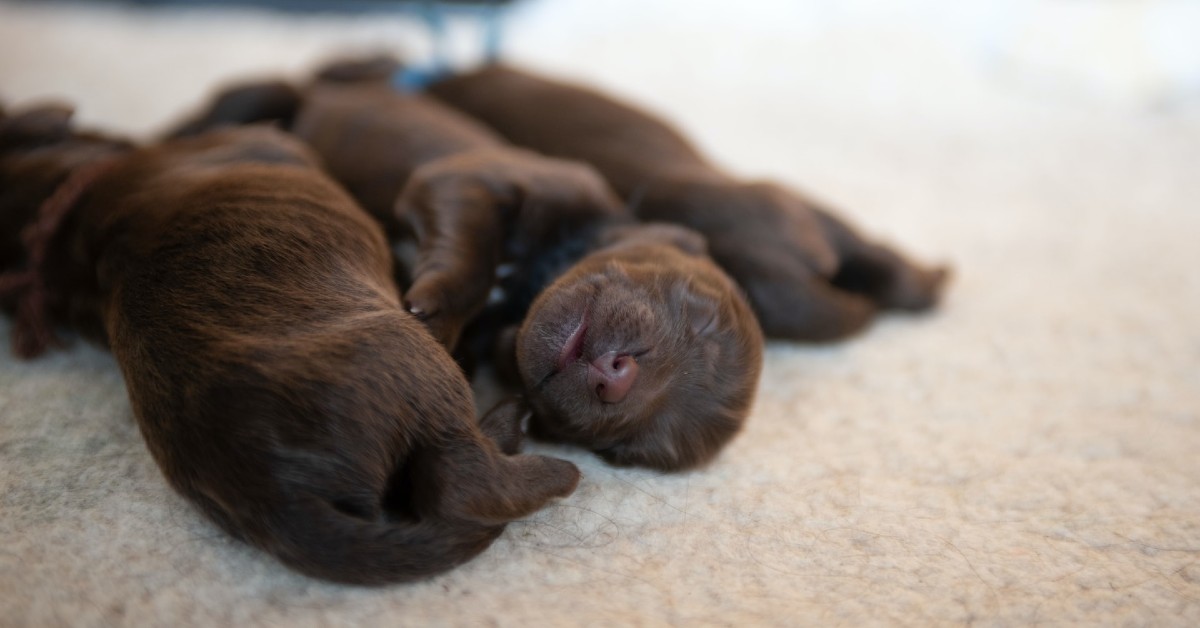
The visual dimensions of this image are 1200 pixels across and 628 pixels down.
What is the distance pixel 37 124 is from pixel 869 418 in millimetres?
1858

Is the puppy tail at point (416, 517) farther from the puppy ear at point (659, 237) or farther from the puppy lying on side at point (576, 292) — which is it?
the puppy ear at point (659, 237)

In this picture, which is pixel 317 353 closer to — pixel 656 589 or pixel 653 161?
pixel 656 589

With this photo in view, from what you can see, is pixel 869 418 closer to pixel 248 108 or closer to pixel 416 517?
pixel 416 517

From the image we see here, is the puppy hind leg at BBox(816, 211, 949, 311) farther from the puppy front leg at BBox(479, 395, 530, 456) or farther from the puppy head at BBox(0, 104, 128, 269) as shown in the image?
the puppy head at BBox(0, 104, 128, 269)

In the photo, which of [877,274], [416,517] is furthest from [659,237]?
[416,517]

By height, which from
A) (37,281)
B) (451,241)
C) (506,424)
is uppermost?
(451,241)

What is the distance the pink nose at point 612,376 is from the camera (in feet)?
4.67

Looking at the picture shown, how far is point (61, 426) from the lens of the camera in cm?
154

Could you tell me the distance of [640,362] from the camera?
4.91 ft

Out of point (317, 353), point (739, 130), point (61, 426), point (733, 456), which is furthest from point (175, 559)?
point (739, 130)

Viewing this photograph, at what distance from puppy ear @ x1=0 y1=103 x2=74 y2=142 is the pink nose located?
1405 millimetres

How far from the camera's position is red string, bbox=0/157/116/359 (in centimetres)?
168

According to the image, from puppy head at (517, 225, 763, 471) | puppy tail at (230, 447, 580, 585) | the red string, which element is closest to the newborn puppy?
puppy head at (517, 225, 763, 471)

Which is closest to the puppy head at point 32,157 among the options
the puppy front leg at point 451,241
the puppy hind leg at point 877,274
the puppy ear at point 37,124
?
the puppy ear at point 37,124
